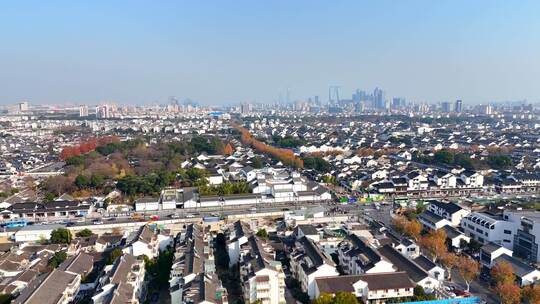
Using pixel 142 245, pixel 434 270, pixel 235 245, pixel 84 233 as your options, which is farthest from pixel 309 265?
pixel 84 233

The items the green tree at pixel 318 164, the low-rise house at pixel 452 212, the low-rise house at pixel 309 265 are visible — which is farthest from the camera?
the green tree at pixel 318 164

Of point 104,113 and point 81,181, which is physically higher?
point 104,113

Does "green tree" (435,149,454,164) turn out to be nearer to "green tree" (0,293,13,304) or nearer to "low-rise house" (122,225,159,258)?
"low-rise house" (122,225,159,258)

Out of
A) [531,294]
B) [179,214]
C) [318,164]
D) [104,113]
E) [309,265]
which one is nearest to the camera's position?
[531,294]

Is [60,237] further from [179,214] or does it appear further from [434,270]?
[434,270]

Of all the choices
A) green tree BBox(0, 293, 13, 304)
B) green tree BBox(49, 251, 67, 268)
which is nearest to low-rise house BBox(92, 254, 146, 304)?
green tree BBox(0, 293, 13, 304)

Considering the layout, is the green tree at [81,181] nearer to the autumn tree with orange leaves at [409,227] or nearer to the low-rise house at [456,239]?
the autumn tree with orange leaves at [409,227]

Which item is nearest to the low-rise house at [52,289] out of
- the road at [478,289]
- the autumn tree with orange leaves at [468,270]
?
the road at [478,289]
